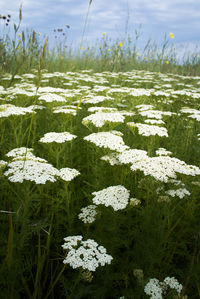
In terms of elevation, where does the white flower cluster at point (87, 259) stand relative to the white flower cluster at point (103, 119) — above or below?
below

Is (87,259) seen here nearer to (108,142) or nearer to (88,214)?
(88,214)

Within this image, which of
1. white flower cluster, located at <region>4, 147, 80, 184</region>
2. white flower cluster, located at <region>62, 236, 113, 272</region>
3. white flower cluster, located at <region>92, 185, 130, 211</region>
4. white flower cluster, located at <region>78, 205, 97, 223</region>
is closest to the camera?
white flower cluster, located at <region>62, 236, 113, 272</region>

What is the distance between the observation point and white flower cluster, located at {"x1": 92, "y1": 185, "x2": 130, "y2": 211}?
2123mm

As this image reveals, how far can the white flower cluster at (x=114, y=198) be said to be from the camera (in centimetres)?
212

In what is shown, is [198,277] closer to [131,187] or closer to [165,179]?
[165,179]

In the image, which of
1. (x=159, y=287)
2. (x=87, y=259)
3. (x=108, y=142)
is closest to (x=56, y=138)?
(x=108, y=142)

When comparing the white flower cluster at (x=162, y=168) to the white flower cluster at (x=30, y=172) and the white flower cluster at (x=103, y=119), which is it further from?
the white flower cluster at (x=103, y=119)

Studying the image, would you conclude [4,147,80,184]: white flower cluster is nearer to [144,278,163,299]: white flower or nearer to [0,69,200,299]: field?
[0,69,200,299]: field

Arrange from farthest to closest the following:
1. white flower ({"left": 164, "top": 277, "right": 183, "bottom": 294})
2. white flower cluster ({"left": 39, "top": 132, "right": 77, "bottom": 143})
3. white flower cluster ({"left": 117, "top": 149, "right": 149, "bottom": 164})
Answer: white flower cluster ({"left": 39, "top": 132, "right": 77, "bottom": 143})
white flower cluster ({"left": 117, "top": 149, "right": 149, "bottom": 164})
white flower ({"left": 164, "top": 277, "right": 183, "bottom": 294})

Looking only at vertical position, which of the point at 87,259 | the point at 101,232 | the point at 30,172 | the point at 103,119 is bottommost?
the point at 101,232

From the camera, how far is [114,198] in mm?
2215

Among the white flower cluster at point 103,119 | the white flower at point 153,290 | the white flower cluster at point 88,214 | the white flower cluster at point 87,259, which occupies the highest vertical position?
the white flower cluster at point 103,119

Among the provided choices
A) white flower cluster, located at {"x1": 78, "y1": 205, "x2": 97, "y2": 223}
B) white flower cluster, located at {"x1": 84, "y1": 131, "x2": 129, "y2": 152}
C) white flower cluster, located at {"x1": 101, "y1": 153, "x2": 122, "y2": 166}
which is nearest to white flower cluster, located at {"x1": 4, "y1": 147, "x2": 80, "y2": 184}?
white flower cluster, located at {"x1": 78, "y1": 205, "x2": 97, "y2": 223}

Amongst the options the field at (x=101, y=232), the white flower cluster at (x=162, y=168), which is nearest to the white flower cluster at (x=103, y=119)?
the field at (x=101, y=232)
